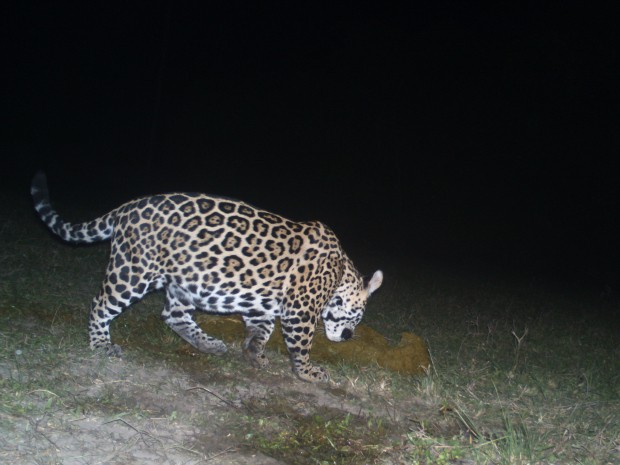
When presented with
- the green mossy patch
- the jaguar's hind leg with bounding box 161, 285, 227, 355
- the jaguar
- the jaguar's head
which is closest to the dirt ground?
the jaguar's hind leg with bounding box 161, 285, 227, 355

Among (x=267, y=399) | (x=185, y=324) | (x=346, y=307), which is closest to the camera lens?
(x=267, y=399)

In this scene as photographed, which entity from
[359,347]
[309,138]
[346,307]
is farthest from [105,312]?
[309,138]

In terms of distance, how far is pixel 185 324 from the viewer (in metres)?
6.30

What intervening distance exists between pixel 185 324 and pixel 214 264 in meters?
0.85

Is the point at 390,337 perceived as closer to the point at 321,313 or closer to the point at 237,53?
the point at 321,313

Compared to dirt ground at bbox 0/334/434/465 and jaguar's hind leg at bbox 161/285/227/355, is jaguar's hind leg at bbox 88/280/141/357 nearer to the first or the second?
dirt ground at bbox 0/334/434/465

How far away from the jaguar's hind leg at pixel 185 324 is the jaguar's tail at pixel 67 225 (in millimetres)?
778

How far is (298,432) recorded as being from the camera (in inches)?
186

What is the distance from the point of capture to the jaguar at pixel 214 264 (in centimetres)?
570

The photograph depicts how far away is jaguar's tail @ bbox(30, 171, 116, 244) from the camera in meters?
5.89

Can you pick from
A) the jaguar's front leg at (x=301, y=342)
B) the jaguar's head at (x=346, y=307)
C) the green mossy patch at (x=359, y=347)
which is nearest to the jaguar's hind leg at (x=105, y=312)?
the green mossy patch at (x=359, y=347)

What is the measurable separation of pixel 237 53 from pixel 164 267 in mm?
28021

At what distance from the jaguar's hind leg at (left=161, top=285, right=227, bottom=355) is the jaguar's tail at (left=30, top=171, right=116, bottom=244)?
0.78m

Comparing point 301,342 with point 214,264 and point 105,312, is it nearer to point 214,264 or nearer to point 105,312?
point 214,264
